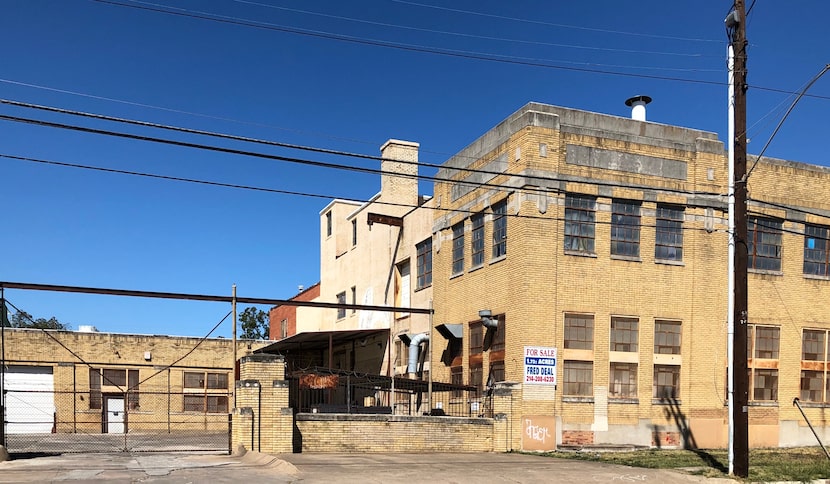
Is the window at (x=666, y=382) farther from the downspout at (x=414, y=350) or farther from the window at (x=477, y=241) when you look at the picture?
the downspout at (x=414, y=350)

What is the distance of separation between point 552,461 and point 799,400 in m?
12.2

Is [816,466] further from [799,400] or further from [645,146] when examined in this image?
[645,146]

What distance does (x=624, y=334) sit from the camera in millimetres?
25281

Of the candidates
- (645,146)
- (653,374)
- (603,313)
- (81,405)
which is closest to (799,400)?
(653,374)

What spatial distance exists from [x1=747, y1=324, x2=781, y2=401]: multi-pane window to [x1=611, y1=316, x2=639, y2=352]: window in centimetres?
476

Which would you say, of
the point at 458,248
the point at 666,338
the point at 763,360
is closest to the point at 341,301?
the point at 458,248

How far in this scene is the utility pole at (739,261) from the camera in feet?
57.7

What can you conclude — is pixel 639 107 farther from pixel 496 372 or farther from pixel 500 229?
pixel 496 372

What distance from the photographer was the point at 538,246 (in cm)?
2439

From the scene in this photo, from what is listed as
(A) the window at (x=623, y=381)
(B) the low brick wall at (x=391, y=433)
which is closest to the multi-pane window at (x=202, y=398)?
(B) the low brick wall at (x=391, y=433)

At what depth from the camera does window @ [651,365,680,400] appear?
25.3 metres

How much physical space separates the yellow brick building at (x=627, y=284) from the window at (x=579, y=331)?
39mm

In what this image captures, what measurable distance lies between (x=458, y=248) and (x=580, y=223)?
526 cm

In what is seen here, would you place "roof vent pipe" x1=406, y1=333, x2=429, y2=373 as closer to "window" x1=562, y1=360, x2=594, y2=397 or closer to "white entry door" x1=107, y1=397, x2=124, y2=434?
"window" x1=562, y1=360, x2=594, y2=397
